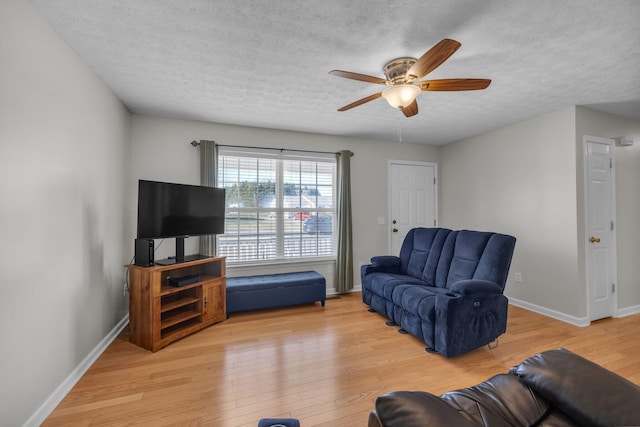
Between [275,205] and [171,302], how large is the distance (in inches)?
70.2

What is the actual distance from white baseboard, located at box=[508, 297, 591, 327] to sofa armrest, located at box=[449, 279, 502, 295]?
1507 millimetres

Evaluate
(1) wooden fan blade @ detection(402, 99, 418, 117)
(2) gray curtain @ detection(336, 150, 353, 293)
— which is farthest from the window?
(1) wooden fan blade @ detection(402, 99, 418, 117)

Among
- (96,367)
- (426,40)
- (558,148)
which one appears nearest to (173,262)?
(96,367)

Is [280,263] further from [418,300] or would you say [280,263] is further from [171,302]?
[418,300]

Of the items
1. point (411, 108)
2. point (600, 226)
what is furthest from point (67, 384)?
point (600, 226)

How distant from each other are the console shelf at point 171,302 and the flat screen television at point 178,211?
30 cm

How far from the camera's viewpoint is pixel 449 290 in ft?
8.79

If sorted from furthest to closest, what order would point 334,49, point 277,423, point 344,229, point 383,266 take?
point 344,229
point 383,266
point 334,49
point 277,423

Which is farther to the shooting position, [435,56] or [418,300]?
[418,300]

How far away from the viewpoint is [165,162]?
331 centimetres

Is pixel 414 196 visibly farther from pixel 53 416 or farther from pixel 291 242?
pixel 53 416

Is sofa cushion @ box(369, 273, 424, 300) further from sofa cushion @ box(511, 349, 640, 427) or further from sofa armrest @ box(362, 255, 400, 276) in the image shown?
sofa cushion @ box(511, 349, 640, 427)

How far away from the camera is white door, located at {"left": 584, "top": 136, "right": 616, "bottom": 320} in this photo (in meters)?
3.01

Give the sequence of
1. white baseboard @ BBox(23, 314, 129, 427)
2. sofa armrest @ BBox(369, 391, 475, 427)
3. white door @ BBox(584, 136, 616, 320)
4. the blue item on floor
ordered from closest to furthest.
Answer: sofa armrest @ BBox(369, 391, 475, 427) < the blue item on floor < white baseboard @ BBox(23, 314, 129, 427) < white door @ BBox(584, 136, 616, 320)
